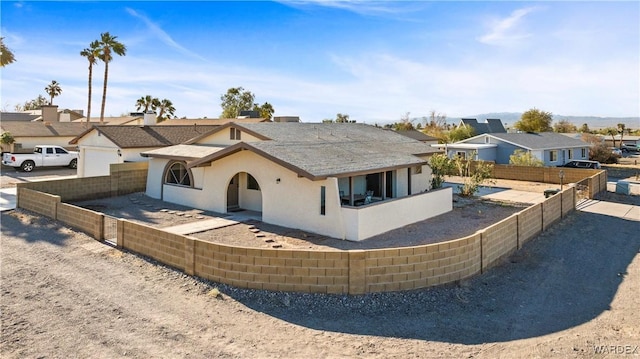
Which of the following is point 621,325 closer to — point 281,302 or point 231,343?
point 281,302

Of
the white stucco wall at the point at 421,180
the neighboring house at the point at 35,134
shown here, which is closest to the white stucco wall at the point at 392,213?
the white stucco wall at the point at 421,180

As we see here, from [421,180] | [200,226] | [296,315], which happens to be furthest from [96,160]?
[296,315]

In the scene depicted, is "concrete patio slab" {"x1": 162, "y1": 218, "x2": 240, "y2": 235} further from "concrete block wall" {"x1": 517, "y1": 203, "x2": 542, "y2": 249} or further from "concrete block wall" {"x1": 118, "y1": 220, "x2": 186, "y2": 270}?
"concrete block wall" {"x1": 517, "y1": 203, "x2": 542, "y2": 249}

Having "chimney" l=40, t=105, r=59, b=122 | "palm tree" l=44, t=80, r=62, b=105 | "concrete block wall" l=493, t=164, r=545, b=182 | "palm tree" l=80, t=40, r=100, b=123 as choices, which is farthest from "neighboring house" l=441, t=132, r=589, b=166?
"palm tree" l=44, t=80, r=62, b=105

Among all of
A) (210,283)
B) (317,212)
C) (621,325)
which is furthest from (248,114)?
(621,325)

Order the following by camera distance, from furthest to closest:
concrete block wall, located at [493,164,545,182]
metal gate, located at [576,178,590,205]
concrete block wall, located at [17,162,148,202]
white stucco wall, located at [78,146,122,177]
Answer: concrete block wall, located at [493,164,545,182], white stucco wall, located at [78,146,122,177], metal gate, located at [576,178,590,205], concrete block wall, located at [17,162,148,202]

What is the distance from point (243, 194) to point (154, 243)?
7.57 metres

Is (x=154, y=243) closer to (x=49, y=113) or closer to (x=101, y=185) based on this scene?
(x=101, y=185)

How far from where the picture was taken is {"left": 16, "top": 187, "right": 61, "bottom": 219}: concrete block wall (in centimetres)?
1692

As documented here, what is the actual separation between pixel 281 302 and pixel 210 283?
2.03 meters

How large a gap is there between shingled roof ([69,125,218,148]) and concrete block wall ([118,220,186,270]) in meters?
13.9

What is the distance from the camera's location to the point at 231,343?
26.7 ft

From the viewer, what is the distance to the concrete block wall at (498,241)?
1195 cm

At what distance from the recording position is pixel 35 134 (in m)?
38.1
